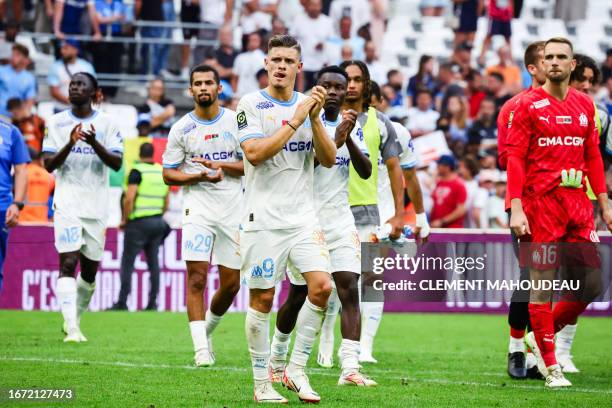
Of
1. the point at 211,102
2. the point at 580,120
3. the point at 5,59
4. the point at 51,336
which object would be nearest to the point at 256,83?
the point at 5,59

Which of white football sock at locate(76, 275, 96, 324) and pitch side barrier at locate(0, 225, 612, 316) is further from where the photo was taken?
pitch side barrier at locate(0, 225, 612, 316)

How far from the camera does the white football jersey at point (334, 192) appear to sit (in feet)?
31.3

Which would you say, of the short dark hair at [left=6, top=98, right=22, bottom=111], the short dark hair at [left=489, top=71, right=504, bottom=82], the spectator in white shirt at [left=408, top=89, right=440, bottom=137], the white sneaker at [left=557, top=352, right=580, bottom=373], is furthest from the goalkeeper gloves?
the short dark hair at [left=489, top=71, right=504, bottom=82]

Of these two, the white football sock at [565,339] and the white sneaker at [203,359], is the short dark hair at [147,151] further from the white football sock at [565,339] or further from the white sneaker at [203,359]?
the white football sock at [565,339]

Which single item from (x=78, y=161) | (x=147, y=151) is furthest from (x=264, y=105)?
(x=147, y=151)

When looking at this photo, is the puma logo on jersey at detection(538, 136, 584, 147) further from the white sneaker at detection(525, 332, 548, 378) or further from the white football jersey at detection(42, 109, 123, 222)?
the white football jersey at detection(42, 109, 123, 222)

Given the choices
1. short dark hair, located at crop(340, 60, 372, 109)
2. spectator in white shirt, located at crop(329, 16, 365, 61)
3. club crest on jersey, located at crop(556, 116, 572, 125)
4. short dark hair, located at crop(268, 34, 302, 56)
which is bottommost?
club crest on jersey, located at crop(556, 116, 572, 125)

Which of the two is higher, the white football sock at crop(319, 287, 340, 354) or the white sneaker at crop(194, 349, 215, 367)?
the white football sock at crop(319, 287, 340, 354)

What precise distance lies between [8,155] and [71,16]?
12755 mm

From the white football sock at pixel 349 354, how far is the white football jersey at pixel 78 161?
458 cm

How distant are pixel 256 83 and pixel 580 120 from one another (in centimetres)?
1398

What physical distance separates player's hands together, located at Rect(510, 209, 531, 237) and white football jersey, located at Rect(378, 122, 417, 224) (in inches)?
93.4

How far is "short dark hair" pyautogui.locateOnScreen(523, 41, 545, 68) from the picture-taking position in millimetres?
10367

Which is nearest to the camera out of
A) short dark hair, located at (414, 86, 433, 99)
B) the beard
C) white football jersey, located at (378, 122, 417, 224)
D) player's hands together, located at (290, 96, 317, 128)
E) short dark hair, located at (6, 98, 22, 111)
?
player's hands together, located at (290, 96, 317, 128)
